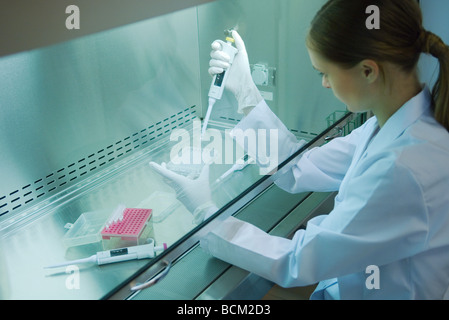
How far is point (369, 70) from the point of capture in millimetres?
1167

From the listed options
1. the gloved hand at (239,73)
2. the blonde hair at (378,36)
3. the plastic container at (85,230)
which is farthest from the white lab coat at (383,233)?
the gloved hand at (239,73)

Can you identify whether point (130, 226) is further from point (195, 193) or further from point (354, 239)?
point (354, 239)

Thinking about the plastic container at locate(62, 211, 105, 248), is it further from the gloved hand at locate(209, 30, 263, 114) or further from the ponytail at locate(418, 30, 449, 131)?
the ponytail at locate(418, 30, 449, 131)

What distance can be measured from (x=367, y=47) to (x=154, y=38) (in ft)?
2.81

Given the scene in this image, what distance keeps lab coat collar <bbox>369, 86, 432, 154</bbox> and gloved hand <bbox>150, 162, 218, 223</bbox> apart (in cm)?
49

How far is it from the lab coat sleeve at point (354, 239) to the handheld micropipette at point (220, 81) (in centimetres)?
67

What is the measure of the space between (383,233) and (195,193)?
514 mm

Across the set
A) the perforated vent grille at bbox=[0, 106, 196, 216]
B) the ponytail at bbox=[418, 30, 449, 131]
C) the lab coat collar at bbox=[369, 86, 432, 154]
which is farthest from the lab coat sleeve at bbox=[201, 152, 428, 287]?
the perforated vent grille at bbox=[0, 106, 196, 216]

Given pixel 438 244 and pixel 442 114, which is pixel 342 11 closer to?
pixel 442 114

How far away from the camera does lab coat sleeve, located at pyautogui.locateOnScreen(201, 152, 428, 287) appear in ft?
3.56

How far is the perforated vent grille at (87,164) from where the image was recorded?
142 centimetres

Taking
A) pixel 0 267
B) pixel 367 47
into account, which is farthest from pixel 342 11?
pixel 0 267

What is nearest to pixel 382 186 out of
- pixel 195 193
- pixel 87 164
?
pixel 195 193

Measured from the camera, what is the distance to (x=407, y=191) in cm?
108
